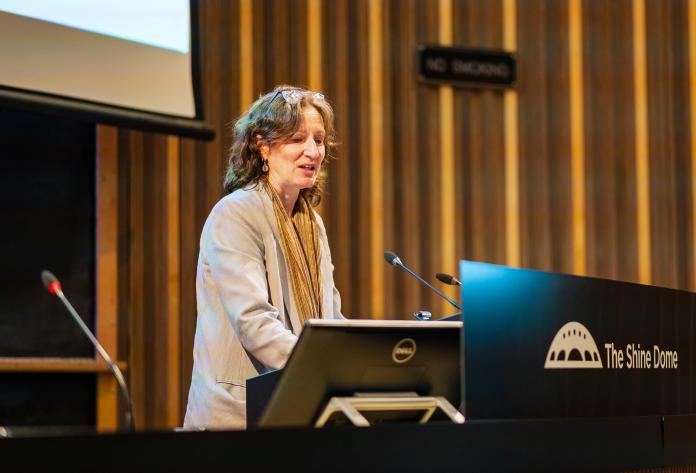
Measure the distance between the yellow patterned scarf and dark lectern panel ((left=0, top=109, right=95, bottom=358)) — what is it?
173cm

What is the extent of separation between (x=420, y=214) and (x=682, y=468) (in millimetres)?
3012

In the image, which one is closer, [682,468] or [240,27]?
[682,468]

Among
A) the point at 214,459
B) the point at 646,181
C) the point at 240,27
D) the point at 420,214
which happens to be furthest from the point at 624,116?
the point at 214,459

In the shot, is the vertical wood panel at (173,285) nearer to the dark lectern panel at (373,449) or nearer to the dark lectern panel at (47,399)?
the dark lectern panel at (47,399)

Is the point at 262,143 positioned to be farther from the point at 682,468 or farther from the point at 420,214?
the point at 420,214

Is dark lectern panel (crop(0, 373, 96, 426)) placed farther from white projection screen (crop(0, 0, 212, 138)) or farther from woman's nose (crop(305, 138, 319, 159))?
woman's nose (crop(305, 138, 319, 159))

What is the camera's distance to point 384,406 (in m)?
1.69

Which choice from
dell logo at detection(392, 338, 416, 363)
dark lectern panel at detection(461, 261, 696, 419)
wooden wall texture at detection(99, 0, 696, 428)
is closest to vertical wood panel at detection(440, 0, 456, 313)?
wooden wall texture at detection(99, 0, 696, 428)

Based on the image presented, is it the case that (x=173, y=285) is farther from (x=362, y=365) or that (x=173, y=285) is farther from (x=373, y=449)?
(x=373, y=449)

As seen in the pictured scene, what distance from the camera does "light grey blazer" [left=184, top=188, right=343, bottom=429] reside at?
90.0 inches

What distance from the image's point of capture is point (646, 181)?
522cm

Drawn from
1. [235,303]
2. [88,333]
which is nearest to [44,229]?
[88,333]

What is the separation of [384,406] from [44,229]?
8.98ft

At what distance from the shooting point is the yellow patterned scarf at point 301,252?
2521mm
